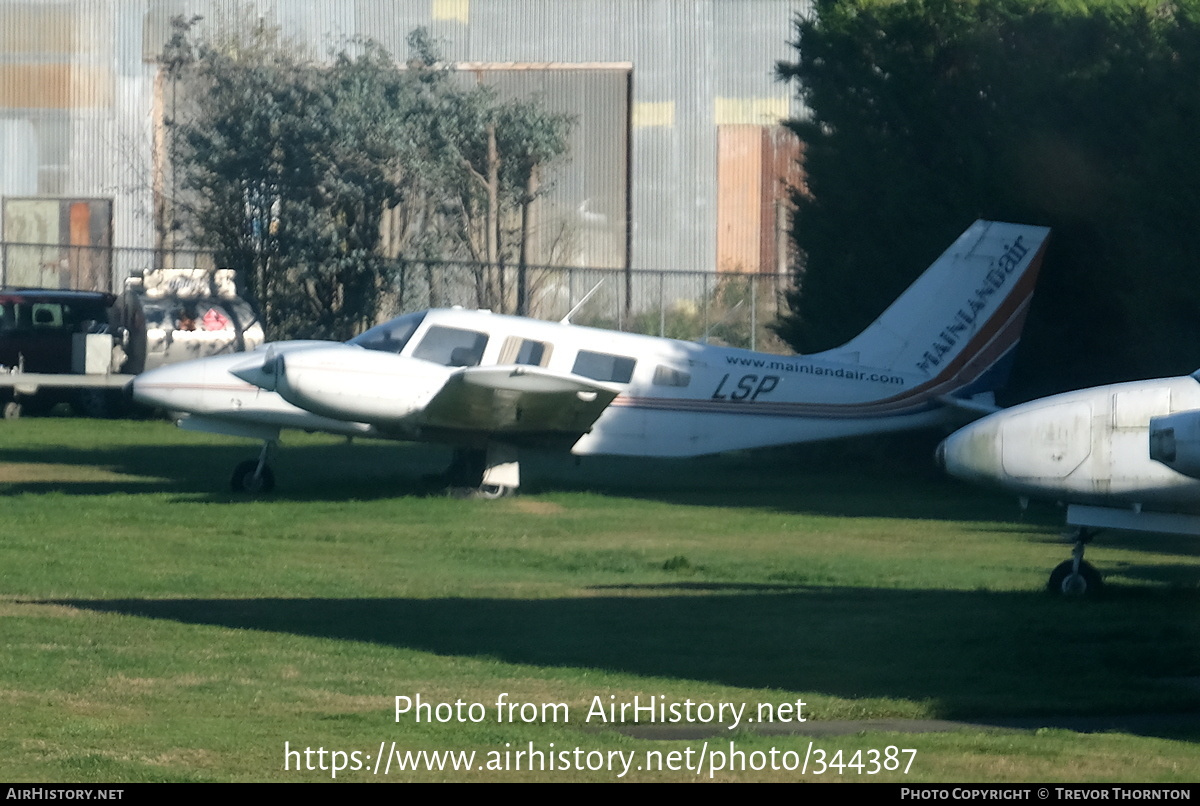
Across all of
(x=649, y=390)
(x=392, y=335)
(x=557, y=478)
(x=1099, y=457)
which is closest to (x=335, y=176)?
(x=557, y=478)

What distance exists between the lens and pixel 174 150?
131 ft

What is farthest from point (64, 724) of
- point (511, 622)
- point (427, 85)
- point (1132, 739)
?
point (427, 85)

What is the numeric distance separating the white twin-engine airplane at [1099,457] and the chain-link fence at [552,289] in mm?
21439

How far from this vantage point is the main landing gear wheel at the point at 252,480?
19.0 metres

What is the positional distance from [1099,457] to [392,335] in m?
9.81

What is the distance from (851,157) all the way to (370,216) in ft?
51.4

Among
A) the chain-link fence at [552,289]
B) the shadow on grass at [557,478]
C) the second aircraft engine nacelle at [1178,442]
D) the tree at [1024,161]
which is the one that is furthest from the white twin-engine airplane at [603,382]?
the chain-link fence at [552,289]

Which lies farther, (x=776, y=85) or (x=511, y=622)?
(x=776, y=85)

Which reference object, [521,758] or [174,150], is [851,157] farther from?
[174,150]

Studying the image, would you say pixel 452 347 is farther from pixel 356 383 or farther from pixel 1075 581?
pixel 1075 581

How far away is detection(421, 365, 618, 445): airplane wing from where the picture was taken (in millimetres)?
17906

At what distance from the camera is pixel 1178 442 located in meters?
9.20

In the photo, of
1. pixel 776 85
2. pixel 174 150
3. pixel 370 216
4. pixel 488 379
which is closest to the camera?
pixel 488 379

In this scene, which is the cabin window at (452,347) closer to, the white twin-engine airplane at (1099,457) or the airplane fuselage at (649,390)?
the airplane fuselage at (649,390)
